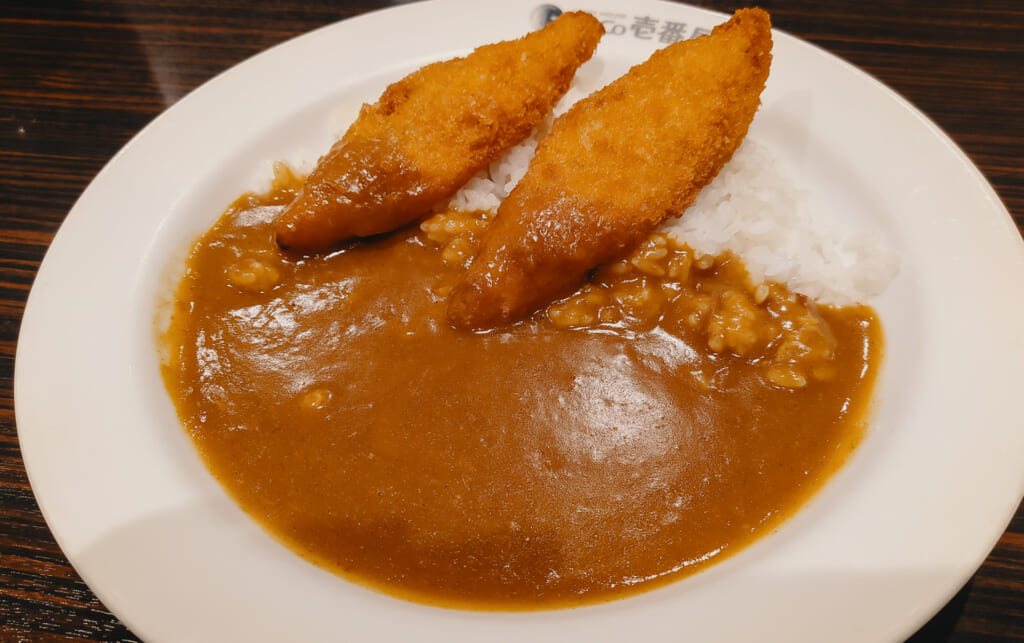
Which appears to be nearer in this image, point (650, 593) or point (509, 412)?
point (650, 593)

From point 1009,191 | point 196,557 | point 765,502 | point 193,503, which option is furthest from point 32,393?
point 1009,191

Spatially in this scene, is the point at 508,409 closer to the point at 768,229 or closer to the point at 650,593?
the point at 650,593

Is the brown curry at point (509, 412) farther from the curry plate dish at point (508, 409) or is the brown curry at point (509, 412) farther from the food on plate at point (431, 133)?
the food on plate at point (431, 133)

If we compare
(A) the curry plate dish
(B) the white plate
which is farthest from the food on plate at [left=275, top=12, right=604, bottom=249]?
(B) the white plate

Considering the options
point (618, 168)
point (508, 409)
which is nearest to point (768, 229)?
point (618, 168)

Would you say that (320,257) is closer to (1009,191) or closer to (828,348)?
(828,348)

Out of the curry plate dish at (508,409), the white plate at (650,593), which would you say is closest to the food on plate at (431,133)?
the curry plate dish at (508,409)

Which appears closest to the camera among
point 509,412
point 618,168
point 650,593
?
point 650,593
